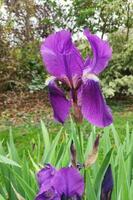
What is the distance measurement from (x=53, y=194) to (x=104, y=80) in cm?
993

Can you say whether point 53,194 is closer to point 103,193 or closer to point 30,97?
point 103,193

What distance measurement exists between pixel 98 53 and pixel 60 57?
109 millimetres

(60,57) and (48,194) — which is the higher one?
(60,57)

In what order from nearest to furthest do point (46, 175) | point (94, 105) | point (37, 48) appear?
point (94, 105) → point (46, 175) → point (37, 48)

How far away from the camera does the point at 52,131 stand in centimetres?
780

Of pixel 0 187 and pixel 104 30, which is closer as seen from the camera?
pixel 0 187

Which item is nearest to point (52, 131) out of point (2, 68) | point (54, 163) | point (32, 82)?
point (2, 68)

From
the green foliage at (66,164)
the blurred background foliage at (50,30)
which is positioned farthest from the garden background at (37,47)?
the green foliage at (66,164)

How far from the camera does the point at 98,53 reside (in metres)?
1.44

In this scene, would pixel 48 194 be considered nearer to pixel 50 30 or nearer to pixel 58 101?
pixel 58 101

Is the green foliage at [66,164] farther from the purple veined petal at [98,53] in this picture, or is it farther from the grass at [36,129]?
the grass at [36,129]

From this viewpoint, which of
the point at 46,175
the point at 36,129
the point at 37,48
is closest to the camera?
the point at 46,175

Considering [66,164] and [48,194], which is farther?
[66,164]

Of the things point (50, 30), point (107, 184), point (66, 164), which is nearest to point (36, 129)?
point (66, 164)
